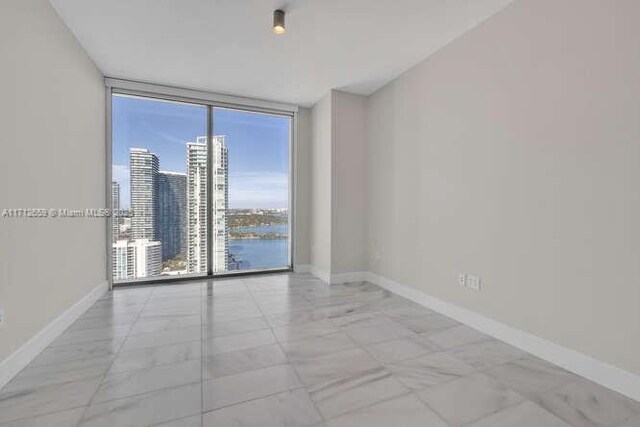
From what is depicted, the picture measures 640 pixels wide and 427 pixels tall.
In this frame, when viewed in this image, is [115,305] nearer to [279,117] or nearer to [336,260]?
[336,260]

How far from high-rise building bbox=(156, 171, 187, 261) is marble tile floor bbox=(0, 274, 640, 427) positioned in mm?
1374

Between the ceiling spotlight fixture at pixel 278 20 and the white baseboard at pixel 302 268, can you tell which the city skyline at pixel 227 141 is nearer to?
the white baseboard at pixel 302 268

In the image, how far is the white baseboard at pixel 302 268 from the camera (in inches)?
187

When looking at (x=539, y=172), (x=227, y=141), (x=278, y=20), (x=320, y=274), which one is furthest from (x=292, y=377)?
(x=227, y=141)

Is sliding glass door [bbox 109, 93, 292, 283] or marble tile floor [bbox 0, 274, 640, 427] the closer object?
marble tile floor [bbox 0, 274, 640, 427]

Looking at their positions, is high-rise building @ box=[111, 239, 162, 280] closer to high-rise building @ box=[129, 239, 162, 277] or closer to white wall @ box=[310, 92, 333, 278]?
high-rise building @ box=[129, 239, 162, 277]

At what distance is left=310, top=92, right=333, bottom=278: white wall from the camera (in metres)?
4.14

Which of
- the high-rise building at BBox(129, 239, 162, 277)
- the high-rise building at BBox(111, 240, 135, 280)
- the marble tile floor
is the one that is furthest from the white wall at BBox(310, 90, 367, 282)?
the high-rise building at BBox(111, 240, 135, 280)

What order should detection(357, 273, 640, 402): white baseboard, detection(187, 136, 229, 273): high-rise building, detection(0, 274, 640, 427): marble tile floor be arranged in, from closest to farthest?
detection(0, 274, 640, 427): marble tile floor
detection(357, 273, 640, 402): white baseboard
detection(187, 136, 229, 273): high-rise building

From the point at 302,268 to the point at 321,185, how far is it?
1407 mm

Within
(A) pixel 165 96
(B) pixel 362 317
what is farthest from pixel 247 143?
(B) pixel 362 317

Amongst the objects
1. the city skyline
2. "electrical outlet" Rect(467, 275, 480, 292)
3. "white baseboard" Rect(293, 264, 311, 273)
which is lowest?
"white baseboard" Rect(293, 264, 311, 273)

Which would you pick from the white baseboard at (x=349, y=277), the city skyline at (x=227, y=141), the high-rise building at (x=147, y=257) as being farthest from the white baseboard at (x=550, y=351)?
the high-rise building at (x=147, y=257)

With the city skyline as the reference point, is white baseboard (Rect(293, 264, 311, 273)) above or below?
below
